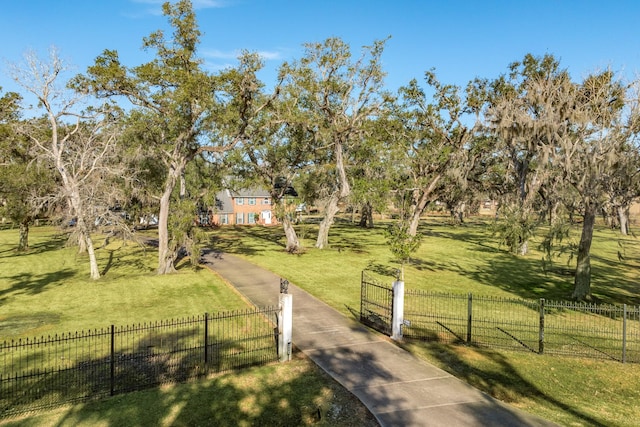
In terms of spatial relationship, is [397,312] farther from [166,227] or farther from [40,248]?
[40,248]

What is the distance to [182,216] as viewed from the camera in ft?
90.4

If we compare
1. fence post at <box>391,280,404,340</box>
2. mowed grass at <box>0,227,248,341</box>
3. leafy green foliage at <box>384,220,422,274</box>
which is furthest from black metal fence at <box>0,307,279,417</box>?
leafy green foliage at <box>384,220,422,274</box>

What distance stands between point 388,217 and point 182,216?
73145 millimetres

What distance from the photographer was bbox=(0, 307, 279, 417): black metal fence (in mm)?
11852

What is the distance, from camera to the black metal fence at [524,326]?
15.6 m

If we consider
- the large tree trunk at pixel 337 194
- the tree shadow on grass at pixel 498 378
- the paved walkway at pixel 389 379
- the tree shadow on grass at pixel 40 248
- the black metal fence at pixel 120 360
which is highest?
the large tree trunk at pixel 337 194

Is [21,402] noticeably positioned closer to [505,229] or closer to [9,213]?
[9,213]

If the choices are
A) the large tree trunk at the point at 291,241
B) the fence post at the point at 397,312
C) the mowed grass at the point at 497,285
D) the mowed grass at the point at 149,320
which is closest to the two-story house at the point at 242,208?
the mowed grass at the point at 497,285

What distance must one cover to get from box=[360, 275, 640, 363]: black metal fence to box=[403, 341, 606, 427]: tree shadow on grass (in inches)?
40.9

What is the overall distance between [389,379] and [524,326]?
9.20m

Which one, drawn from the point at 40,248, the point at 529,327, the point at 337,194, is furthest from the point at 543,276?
the point at 40,248

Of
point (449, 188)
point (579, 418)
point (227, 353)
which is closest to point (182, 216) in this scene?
point (227, 353)

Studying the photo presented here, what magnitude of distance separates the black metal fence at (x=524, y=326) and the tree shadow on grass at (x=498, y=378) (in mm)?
1039

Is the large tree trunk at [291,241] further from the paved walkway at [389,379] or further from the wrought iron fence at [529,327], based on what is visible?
the paved walkway at [389,379]
